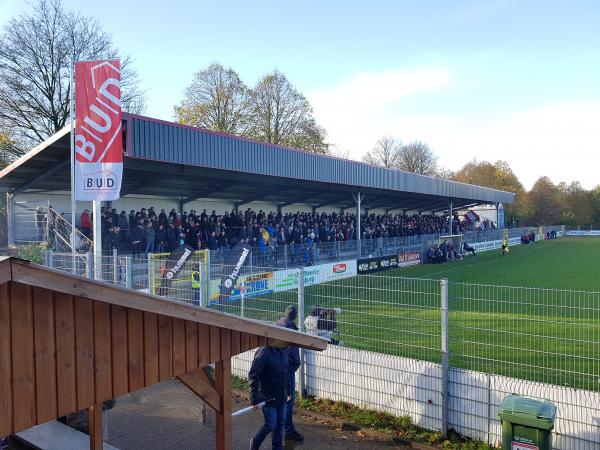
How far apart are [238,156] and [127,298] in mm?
13737

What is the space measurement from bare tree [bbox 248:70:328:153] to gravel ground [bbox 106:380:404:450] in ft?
121

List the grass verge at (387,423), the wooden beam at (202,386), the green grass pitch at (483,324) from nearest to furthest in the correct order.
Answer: the wooden beam at (202,386) < the grass verge at (387,423) < the green grass pitch at (483,324)

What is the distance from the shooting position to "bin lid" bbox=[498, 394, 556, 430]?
4648 mm

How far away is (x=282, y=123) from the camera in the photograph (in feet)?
146

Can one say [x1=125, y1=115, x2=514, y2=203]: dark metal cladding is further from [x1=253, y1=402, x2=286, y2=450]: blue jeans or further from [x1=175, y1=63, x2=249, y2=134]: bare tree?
[x1=175, y1=63, x2=249, y2=134]: bare tree

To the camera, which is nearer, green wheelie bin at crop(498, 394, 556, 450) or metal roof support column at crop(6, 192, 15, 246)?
green wheelie bin at crop(498, 394, 556, 450)

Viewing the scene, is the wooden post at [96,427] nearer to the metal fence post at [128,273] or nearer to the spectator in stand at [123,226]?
the metal fence post at [128,273]

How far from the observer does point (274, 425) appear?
548 centimetres

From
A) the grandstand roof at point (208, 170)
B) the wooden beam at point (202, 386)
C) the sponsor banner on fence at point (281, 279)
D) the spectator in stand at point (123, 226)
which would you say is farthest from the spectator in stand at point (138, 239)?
the wooden beam at point (202, 386)

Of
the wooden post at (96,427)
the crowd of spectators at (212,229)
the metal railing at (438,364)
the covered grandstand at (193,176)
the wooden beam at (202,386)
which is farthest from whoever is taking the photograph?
the crowd of spectators at (212,229)

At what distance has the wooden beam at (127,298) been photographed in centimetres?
268

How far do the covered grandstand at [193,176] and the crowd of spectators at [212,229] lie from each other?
98cm

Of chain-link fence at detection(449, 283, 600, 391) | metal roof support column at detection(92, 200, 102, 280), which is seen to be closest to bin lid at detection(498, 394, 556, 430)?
chain-link fence at detection(449, 283, 600, 391)

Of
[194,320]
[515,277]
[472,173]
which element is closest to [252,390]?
[194,320]
